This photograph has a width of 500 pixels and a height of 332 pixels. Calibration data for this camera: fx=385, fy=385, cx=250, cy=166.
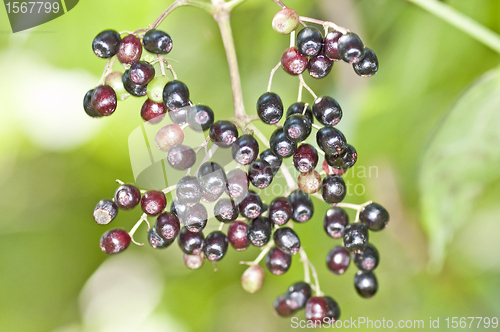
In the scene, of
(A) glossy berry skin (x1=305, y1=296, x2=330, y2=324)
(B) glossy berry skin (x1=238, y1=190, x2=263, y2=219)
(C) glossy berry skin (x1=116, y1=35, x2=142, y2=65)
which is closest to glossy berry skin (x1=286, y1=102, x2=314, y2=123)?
(B) glossy berry skin (x1=238, y1=190, x2=263, y2=219)

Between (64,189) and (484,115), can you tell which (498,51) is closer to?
(484,115)

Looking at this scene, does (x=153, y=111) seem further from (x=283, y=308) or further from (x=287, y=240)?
(x=283, y=308)

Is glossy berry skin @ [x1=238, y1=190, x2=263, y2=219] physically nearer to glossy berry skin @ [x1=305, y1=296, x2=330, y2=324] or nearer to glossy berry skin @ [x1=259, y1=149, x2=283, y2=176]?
glossy berry skin @ [x1=259, y1=149, x2=283, y2=176]

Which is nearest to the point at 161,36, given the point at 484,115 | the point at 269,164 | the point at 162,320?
the point at 269,164

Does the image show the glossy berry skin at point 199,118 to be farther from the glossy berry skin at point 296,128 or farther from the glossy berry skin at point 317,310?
the glossy berry skin at point 317,310

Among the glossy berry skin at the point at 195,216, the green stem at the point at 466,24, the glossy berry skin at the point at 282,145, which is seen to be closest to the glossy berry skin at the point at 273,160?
the glossy berry skin at the point at 282,145

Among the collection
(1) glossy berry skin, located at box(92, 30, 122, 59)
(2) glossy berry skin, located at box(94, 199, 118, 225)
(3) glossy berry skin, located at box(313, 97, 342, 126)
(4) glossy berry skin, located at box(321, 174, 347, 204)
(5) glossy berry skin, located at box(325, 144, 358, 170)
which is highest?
(1) glossy berry skin, located at box(92, 30, 122, 59)
